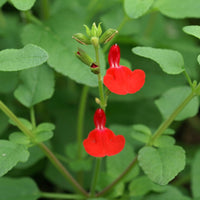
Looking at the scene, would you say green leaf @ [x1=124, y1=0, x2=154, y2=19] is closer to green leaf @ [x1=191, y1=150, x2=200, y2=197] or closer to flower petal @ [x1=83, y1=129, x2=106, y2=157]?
flower petal @ [x1=83, y1=129, x2=106, y2=157]

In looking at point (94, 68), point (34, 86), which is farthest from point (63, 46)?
point (94, 68)

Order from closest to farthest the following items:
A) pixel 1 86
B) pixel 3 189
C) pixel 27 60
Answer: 1. pixel 27 60
2. pixel 3 189
3. pixel 1 86

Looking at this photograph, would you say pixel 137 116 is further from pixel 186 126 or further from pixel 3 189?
pixel 3 189

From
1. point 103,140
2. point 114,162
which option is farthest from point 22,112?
point 103,140

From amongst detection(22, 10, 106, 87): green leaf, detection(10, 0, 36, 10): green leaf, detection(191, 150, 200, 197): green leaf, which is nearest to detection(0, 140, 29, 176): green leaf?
detection(22, 10, 106, 87): green leaf

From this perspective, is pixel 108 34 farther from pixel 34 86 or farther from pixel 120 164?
pixel 120 164

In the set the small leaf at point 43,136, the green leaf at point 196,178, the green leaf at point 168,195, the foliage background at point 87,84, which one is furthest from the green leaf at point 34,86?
the green leaf at point 196,178

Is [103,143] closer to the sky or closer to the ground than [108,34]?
closer to the ground
